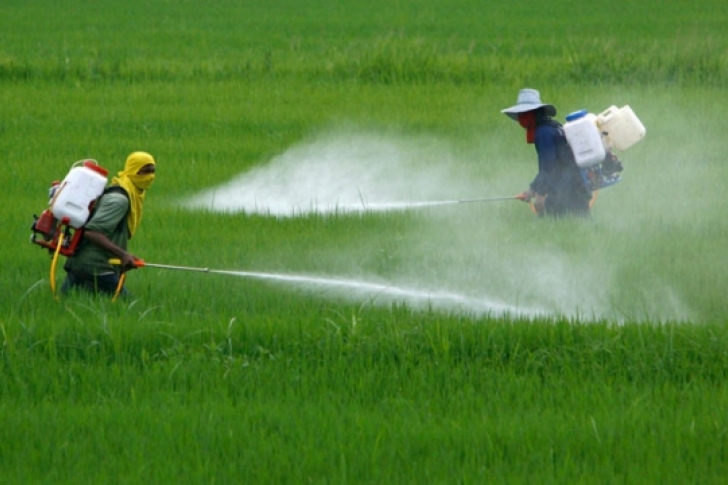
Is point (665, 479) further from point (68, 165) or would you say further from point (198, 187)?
point (68, 165)

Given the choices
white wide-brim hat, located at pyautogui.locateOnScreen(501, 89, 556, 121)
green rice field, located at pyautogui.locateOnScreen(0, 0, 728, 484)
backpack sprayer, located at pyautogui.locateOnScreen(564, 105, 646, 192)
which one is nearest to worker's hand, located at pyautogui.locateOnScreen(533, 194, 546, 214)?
green rice field, located at pyautogui.locateOnScreen(0, 0, 728, 484)

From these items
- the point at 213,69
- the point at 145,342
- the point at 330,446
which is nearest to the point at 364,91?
the point at 213,69

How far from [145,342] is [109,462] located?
59.0 inches

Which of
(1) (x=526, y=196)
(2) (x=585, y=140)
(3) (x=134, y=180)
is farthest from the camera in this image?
(1) (x=526, y=196)

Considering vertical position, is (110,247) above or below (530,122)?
below

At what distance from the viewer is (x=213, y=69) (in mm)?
18250

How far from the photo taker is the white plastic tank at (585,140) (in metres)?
9.41

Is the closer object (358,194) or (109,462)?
(109,462)

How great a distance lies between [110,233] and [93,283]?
1.30ft

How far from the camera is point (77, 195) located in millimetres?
7117

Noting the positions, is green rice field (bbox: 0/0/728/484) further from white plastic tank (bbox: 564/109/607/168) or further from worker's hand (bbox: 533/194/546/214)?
→ white plastic tank (bbox: 564/109/607/168)

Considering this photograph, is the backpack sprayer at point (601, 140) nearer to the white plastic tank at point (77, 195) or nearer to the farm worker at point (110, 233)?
the farm worker at point (110, 233)

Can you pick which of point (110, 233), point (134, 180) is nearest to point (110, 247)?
point (110, 233)

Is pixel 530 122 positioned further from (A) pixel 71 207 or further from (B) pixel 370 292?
(A) pixel 71 207
